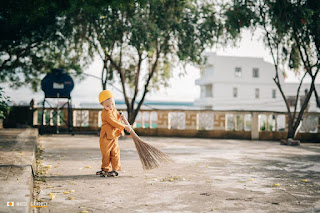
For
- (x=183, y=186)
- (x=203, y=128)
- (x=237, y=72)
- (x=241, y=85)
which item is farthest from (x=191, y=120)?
(x=237, y=72)

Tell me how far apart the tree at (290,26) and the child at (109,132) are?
350 inches

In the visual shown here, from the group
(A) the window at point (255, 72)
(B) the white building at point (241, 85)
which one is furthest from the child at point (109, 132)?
(A) the window at point (255, 72)

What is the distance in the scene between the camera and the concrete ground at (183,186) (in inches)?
179

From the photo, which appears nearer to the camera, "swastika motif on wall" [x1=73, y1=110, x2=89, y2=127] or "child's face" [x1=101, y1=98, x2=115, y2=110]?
"child's face" [x1=101, y1=98, x2=115, y2=110]

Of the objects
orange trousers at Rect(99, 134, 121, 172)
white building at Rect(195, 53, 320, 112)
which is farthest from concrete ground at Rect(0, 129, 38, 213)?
white building at Rect(195, 53, 320, 112)

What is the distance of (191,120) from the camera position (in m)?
16.6

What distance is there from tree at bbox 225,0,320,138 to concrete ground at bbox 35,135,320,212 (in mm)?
6240

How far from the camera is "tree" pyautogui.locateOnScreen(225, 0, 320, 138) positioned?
13188mm

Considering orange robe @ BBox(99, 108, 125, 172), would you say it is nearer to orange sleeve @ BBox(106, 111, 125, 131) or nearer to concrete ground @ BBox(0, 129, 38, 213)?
orange sleeve @ BBox(106, 111, 125, 131)

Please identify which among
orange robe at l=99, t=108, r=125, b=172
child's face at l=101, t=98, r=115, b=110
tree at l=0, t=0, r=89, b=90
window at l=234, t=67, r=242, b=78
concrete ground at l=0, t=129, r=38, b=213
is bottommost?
concrete ground at l=0, t=129, r=38, b=213

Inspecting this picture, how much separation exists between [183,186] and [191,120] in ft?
36.0

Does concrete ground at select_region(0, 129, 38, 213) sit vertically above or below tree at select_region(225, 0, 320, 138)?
below

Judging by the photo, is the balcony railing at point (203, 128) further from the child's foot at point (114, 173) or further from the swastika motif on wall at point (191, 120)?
the child's foot at point (114, 173)

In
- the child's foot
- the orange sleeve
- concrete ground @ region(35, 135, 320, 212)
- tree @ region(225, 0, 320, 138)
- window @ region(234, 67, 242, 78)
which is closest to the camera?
concrete ground @ region(35, 135, 320, 212)
